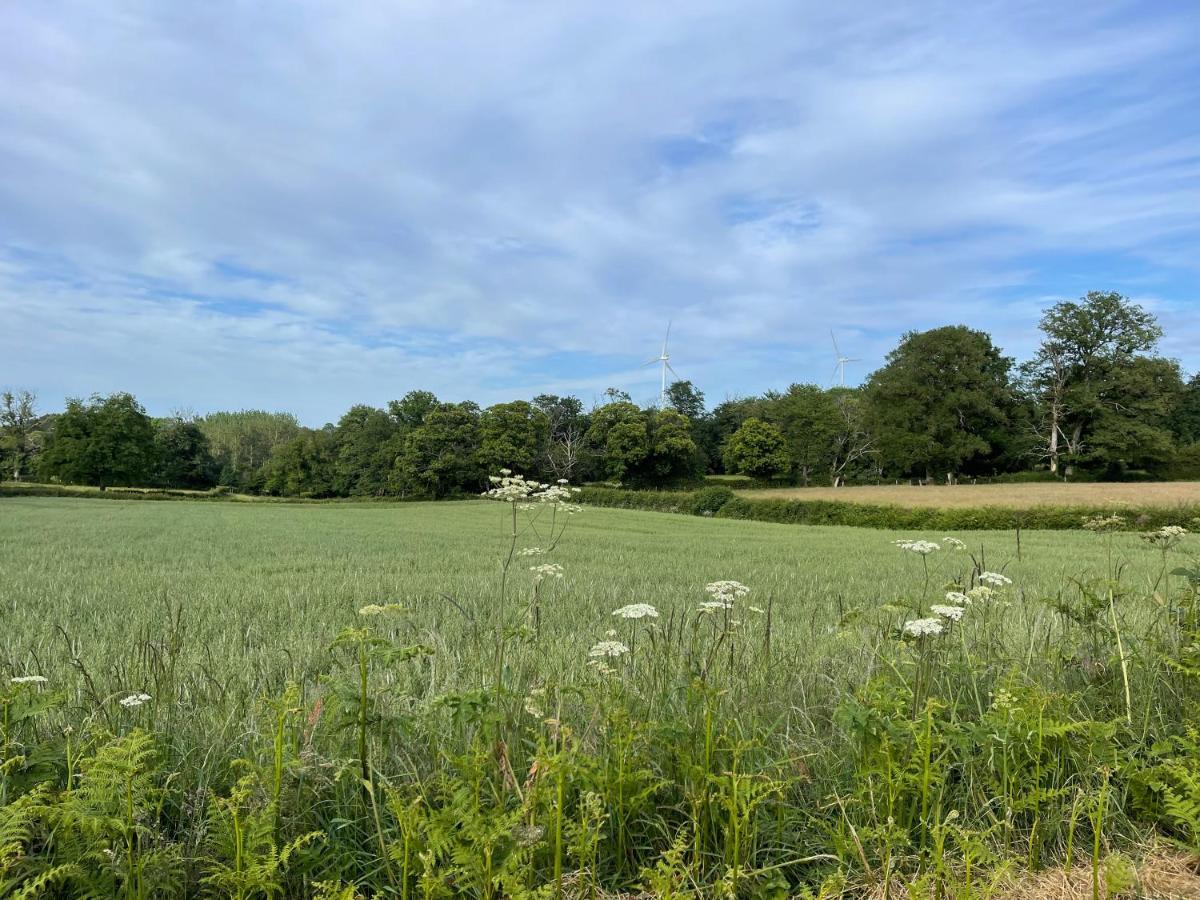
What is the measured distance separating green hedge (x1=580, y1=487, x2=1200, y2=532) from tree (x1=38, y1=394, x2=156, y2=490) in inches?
2530

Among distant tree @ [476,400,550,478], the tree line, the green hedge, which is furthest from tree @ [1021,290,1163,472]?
distant tree @ [476,400,550,478]

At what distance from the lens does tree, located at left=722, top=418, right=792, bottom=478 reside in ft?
269

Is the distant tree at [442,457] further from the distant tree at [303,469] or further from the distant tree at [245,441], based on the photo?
the distant tree at [245,441]

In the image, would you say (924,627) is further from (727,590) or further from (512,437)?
(512,437)

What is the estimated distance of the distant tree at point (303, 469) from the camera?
89750mm

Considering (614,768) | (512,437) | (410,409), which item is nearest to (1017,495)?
(512,437)

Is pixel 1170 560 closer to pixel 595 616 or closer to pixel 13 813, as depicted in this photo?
pixel 595 616

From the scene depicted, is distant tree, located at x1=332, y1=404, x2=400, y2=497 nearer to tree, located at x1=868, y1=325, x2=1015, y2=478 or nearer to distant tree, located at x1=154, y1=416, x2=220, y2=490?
distant tree, located at x1=154, y1=416, x2=220, y2=490

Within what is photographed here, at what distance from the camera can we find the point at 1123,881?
6.38 ft

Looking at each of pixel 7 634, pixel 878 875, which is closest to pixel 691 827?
pixel 878 875

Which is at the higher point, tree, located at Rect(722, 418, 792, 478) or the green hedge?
tree, located at Rect(722, 418, 792, 478)

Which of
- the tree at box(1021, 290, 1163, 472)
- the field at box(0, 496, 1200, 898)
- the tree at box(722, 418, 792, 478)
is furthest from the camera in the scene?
the tree at box(722, 418, 792, 478)

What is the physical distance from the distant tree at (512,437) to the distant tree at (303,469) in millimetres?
27475

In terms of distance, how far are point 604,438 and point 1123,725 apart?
75793 mm
